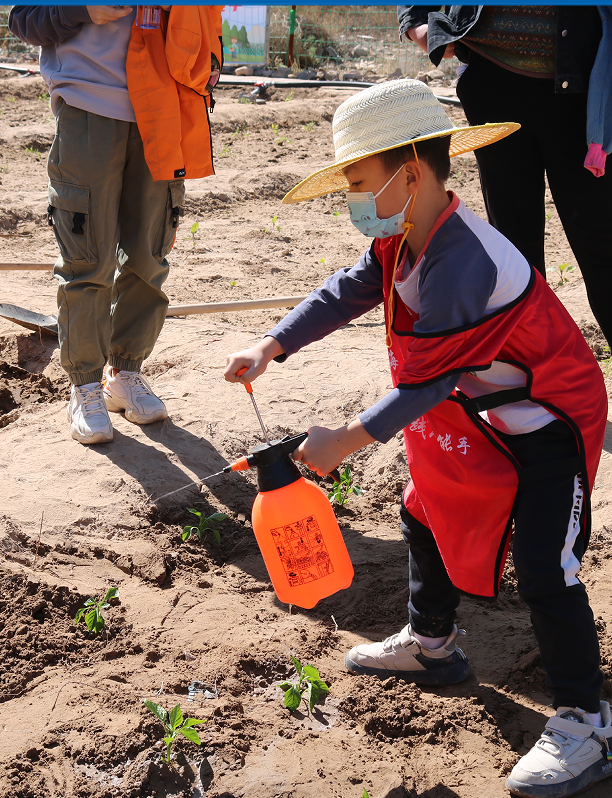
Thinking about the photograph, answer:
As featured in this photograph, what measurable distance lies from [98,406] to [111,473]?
34cm

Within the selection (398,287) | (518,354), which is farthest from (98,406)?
(518,354)

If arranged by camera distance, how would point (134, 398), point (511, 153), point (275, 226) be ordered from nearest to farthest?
point (511, 153), point (134, 398), point (275, 226)

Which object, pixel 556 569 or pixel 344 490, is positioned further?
pixel 344 490

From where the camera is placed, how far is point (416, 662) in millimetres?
2250

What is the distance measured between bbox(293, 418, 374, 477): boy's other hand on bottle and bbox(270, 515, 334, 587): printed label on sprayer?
278 millimetres

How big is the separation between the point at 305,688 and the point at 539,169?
6.48ft

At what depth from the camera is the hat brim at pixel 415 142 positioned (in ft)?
5.90

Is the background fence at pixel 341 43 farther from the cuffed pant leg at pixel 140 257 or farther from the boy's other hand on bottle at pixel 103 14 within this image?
the boy's other hand on bottle at pixel 103 14

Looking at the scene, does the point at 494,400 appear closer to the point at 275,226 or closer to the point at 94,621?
the point at 94,621

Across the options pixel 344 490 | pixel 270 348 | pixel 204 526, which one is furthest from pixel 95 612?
pixel 344 490

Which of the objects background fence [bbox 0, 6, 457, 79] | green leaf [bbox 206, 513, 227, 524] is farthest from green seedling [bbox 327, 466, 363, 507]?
background fence [bbox 0, 6, 457, 79]

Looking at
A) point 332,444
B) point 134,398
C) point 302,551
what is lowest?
point 134,398

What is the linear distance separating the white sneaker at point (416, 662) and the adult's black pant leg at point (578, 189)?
4.60 feet

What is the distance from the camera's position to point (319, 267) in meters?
5.91
